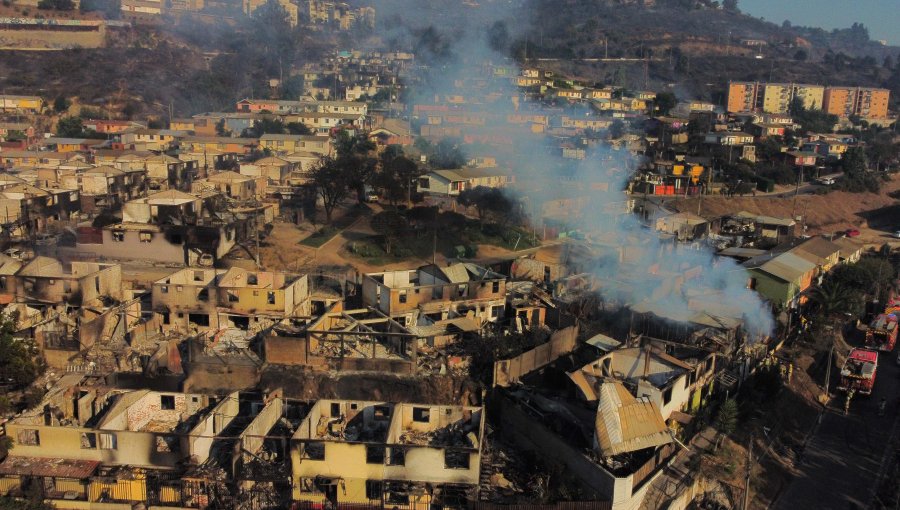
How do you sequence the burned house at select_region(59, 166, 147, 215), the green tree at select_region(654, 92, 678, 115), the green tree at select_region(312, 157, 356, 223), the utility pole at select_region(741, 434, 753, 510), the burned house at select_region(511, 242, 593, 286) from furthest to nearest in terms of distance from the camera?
the green tree at select_region(654, 92, 678, 115) → the burned house at select_region(59, 166, 147, 215) → the green tree at select_region(312, 157, 356, 223) → the burned house at select_region(511, 242, 593, 286) → the utility pole at select_region(741, 434, 753, 510)

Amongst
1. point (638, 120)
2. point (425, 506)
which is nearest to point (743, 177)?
point (638, 120)

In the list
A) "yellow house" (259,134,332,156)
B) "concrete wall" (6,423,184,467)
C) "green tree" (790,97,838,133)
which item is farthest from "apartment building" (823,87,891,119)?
"concrete wall" (6,423,184,467)

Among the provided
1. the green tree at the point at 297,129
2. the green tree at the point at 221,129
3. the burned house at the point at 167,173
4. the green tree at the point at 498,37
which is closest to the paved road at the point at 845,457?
the burned house at the point at 167,173

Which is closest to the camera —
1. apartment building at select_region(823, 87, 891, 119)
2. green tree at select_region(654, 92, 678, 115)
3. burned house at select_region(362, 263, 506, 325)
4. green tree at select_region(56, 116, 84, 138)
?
burned house at select_region(362, 263, 506, 325)

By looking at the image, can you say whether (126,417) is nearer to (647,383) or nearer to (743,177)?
(647,383)

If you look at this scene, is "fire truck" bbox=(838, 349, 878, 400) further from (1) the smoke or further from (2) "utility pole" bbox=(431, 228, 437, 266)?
(2) "utility pole" bbox=(431, 228, 437, 266)

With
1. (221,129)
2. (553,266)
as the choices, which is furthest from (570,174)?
(221,129)

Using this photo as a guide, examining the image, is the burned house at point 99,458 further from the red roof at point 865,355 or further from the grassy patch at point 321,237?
the red roof at point 865,355
